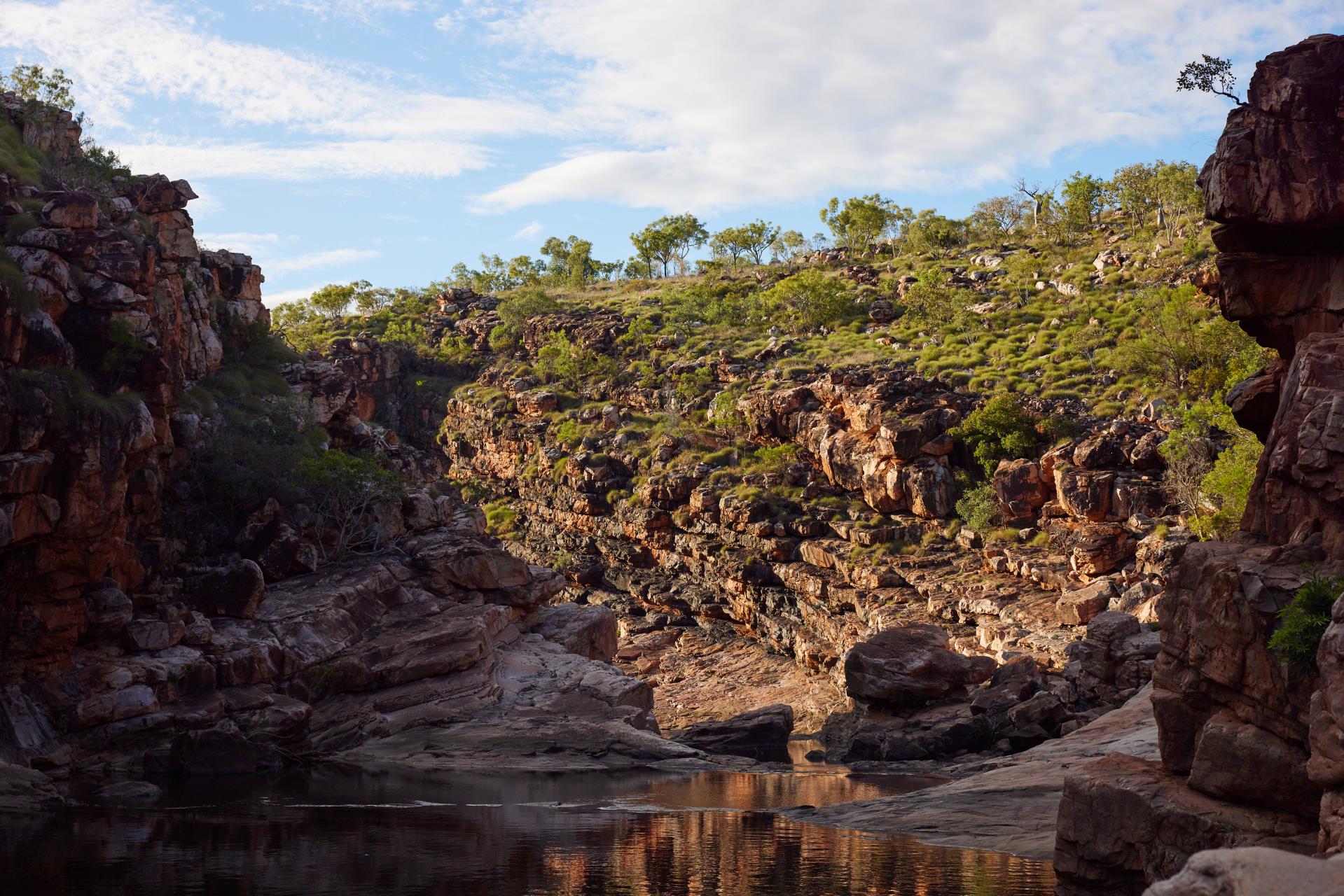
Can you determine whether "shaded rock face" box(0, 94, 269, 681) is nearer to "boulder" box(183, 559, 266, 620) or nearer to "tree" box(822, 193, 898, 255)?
"boulder" box(183, 559, 266, 620)

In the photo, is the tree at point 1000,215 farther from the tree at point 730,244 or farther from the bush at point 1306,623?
the bush at point 1306,623

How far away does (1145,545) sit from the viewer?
67.4 meters

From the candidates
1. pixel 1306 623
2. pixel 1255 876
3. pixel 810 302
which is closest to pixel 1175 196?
pixel 810 302

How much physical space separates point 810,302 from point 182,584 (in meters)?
80.3

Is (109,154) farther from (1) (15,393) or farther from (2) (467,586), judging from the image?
(2) (467,586)

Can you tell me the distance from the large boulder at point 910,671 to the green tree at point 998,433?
22954 mm

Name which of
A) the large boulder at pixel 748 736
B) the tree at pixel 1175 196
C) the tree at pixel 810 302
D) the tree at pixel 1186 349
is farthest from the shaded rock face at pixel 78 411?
the tree at pixel 1175 196

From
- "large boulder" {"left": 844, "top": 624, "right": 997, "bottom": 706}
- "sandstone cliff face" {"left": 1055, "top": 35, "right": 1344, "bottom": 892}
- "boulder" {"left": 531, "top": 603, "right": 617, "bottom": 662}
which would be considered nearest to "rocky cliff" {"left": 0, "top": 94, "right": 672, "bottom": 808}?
"boulder" {"left": 531, "top": 603, "right": 617, "bottom": 662}

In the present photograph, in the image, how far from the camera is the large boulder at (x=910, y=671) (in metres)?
59.6

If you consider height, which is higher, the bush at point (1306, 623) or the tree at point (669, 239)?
the tree at point (669, 239)

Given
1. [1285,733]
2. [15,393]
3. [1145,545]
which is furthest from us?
[1145,545]

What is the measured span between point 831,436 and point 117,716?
2317 inches

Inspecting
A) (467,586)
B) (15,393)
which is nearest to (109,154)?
(15,393)

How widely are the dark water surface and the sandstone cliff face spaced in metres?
3.57
